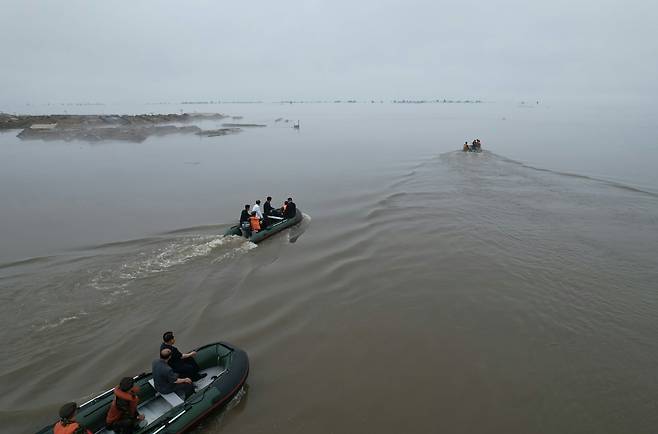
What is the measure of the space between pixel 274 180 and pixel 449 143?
30.8 meters

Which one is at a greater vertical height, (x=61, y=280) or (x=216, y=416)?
(x=61, y=280)

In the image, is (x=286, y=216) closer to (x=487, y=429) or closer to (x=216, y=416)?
(x=216, y=416)

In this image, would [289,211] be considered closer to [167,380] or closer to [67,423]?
[167,380]

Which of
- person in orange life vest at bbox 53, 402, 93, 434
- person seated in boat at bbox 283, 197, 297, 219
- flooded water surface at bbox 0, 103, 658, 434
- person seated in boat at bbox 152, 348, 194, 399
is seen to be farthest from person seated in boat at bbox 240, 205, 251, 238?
person in orange life vest at bbox 53, 402, 93, 434

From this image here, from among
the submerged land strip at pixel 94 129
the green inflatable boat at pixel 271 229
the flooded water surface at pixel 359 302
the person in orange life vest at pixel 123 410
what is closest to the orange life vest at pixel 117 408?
the person in orange life vest at pixel 123 410

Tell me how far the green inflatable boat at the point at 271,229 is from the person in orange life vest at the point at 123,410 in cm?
975

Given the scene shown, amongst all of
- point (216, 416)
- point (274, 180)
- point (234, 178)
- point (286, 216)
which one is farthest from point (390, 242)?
point (234, 178)

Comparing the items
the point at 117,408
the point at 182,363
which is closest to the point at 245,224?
the point at 182,363

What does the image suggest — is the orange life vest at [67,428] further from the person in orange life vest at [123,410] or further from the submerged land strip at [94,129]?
the submerged land strip at [94,129]

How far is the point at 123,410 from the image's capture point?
257 inches

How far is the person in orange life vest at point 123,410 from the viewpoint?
645 cm

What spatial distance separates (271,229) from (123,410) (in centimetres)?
1064

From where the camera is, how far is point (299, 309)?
460 inches

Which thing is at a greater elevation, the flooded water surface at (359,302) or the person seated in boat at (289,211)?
the person seated in boat at (289,211)
